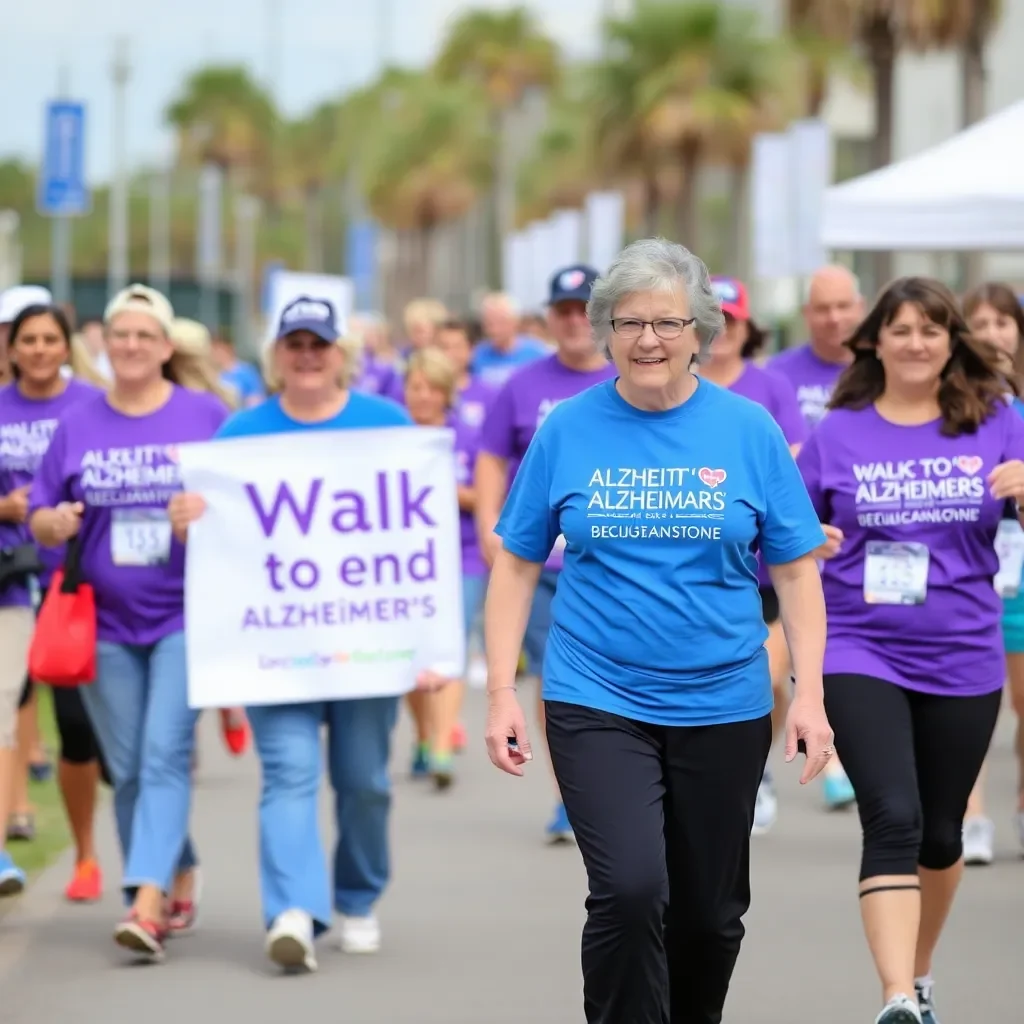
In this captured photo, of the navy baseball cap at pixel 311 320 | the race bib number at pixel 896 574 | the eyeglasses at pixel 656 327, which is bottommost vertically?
the race bib number at pixel 896 574

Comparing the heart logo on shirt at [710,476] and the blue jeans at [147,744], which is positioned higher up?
the heart logo on shirt at [710,476]

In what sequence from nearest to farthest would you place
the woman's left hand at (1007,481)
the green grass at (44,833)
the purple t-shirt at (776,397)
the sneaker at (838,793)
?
the woman's left hand at (1007,481)
the purple t-shirt at (776,397)
the green grass at (44,833)
the sneaker at (838,793)

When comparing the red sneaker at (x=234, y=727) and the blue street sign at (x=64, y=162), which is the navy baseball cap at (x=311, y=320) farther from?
the blue street sign at (x=64, y=162)

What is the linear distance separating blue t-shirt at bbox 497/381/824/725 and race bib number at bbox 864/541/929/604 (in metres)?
1.10

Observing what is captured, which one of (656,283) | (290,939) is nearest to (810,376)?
(290,939)

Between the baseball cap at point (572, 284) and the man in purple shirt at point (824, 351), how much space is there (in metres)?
1.09

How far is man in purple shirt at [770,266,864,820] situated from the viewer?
10.7 meters

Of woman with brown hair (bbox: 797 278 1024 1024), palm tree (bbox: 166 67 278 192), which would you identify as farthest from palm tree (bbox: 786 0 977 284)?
palm tree (bbox: 166 67 278 192)

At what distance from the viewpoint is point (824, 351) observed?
1087cm

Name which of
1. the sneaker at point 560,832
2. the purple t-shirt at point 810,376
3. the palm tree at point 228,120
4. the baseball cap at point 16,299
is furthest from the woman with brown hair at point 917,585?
the palm tree at point 228,120

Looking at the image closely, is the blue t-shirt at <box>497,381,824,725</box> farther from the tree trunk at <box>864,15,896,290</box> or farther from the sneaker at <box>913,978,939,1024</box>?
the tree trunk at <box>864,15,896,290</box>

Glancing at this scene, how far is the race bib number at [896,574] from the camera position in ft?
Result: 21.7

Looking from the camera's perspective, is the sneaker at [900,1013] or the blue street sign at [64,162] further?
the blue street sign at [64,162]

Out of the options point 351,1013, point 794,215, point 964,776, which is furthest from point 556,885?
point 794,215
